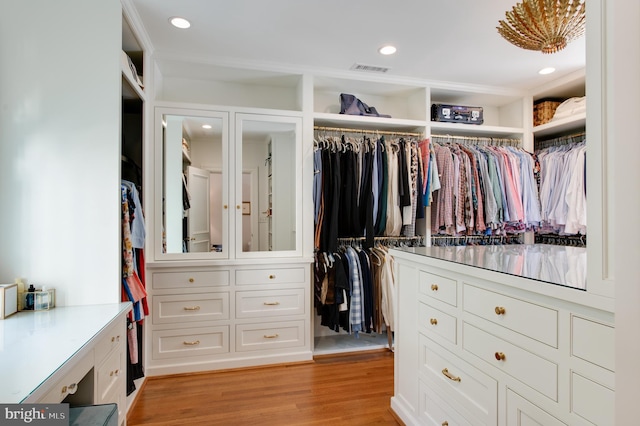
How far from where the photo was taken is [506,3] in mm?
2012

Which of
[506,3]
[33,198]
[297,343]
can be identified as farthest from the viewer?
[297,343]

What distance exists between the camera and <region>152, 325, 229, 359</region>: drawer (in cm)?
260

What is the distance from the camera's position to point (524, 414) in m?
1.18

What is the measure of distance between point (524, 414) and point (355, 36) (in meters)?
2.35

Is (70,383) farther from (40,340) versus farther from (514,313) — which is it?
(514,313)

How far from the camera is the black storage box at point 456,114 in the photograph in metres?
3.29

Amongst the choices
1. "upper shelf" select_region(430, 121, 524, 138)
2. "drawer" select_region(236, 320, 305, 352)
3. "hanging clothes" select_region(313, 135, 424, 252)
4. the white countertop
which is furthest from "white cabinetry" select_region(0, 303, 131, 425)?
"upper shelf" select_region(430, 121, 524, 138)

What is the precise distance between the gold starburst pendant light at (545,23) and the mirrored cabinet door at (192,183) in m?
Result: 2.07

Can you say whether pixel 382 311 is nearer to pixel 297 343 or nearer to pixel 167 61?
pixel 297 343

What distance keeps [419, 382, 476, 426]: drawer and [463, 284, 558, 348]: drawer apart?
483 mm

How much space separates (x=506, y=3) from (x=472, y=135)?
1707 mm

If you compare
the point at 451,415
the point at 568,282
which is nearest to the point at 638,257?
the point at 568,282

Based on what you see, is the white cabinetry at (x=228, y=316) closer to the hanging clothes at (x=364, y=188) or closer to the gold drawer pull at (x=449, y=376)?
the hanging clothes at (x=364, y=188)

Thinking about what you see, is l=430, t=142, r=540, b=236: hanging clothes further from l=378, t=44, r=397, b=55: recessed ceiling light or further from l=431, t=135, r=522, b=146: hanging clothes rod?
l=378, t=44, r=397, b=55: recessed ceiling light
